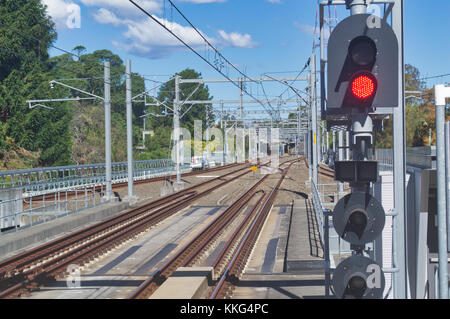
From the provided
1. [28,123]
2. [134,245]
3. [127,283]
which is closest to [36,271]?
[127,283]

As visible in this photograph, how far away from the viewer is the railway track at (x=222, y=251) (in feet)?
34.8

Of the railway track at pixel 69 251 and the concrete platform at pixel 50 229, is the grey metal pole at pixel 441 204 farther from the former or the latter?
the concrete platform at pixel 50 229

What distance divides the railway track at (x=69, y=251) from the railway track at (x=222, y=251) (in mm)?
2384

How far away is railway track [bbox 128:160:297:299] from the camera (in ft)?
34.8

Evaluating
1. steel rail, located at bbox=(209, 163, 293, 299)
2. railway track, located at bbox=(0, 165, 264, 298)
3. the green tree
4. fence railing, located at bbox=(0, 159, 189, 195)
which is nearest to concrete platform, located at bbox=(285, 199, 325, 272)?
steel rail, located at bbox=(209, 163, 293, 299)

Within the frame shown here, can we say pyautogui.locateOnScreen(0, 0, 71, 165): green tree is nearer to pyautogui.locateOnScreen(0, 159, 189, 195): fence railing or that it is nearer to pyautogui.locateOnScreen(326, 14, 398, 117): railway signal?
pyautogui.locateOnScreen(0, 159, 189, 195): fence railing

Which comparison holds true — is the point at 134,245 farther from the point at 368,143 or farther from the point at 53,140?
the point at 53,140

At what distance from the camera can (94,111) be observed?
5403 cm

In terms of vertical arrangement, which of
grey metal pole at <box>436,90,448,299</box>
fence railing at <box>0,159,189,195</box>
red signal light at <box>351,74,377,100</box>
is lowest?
fence railing at <box>0,159,189,195</box>

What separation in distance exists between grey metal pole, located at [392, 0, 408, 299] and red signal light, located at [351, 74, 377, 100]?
2.23 feet

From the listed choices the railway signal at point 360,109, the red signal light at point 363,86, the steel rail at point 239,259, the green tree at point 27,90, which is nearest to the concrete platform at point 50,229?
the steel rail at point 239,259

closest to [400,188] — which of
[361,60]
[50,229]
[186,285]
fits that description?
[361,60]

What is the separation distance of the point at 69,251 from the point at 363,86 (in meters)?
12.1

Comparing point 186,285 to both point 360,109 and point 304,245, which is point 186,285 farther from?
point 360,109
